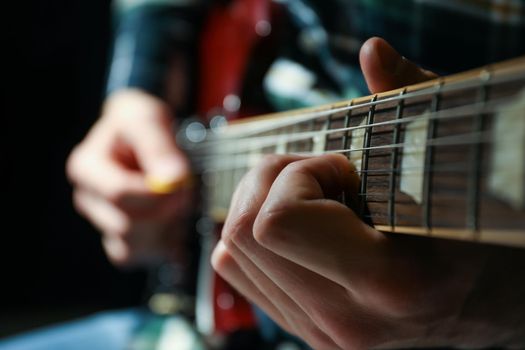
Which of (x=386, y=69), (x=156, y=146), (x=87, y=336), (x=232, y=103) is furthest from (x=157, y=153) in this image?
(x=386, y=69)

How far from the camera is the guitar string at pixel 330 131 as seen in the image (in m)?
0.23

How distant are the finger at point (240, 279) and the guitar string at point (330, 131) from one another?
0.31 ft

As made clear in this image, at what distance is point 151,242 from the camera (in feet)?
2.73

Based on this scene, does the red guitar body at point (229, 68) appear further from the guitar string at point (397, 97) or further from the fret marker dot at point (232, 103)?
the guitar string at point (397, 97)

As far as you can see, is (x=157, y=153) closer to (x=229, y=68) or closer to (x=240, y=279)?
(x=229, y=68)

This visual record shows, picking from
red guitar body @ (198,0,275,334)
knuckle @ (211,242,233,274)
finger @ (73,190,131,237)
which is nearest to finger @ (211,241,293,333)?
knuckle @ (211,242,233,274)

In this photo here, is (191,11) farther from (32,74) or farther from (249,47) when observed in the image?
(32,74)

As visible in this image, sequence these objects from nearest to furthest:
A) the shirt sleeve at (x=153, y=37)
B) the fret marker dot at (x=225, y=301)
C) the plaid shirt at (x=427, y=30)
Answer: the plaid shirt at (x=427, y=30)
the fret marker dot at (x=225, y=301)
the shirt sleeve at (x=153, y=37)

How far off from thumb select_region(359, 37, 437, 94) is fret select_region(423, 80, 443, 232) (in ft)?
0.13

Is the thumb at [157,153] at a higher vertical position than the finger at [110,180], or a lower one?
higher

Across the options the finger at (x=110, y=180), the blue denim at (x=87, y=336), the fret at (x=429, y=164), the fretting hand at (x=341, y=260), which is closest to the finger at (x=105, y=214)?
the finger at (x=110, y=180)

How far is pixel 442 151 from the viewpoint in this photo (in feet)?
0.83

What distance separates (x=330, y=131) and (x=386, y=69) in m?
0.06

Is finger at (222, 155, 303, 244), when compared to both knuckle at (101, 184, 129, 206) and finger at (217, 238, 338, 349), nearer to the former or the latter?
finger at (217, 238, 338, 349)
